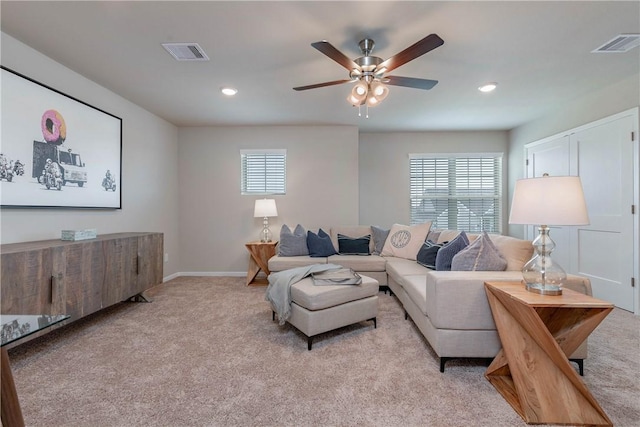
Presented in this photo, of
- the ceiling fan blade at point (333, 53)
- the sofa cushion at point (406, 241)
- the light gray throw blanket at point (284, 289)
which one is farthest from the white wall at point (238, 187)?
the ceiling fan blade at point (333, 53)

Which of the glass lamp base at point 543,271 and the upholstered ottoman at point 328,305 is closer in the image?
the glass lamp base at point 543,271

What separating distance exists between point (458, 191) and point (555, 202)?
3616mm

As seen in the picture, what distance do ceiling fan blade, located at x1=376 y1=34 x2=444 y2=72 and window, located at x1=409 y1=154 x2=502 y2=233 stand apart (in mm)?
3168

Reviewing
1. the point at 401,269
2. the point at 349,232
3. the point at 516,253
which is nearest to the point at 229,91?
the point at 349,232

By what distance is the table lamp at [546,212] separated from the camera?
5.09 feet

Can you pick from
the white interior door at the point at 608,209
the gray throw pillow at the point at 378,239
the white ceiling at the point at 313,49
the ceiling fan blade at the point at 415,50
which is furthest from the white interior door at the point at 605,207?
the ceiling fan blade at the point at 415,50

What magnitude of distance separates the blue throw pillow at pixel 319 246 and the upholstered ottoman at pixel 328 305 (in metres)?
1.38

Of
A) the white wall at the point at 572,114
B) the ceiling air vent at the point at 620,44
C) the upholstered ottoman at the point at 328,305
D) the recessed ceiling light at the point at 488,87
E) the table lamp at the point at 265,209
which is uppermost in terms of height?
the recessed ceiling light at the point at 488,87

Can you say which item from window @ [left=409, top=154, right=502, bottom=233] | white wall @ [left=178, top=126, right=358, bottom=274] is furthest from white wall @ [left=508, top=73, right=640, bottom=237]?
white wall @ [left=178, top=126, right=358, bottom=274]

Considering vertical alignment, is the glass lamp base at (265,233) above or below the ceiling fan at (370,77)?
below

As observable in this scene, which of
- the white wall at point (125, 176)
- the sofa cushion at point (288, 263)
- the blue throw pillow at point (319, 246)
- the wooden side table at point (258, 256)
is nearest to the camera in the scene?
the white wall at point (125, 176)

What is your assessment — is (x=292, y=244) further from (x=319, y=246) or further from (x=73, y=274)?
(x=73, y=274)

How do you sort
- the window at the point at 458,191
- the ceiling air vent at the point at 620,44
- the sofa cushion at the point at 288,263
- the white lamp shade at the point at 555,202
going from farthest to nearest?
the window at the point at 458,191
the sofa cushion at the point at 288,263
the ceiling air vent at the point at 620,44
the white lamp shade at the point at 555,202

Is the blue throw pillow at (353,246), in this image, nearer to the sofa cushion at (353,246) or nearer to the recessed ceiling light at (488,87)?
the sofa cushion at (353,246)
